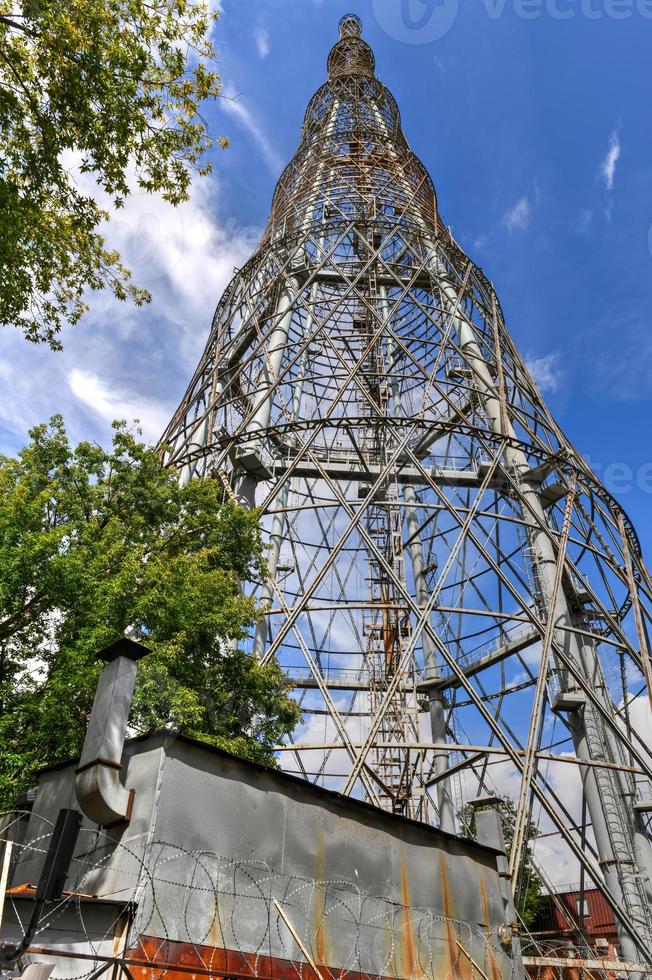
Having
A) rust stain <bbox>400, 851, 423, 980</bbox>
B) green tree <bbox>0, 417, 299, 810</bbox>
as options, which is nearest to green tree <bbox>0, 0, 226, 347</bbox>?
green tree <bbox>0, 417, 299, 810</bbox>

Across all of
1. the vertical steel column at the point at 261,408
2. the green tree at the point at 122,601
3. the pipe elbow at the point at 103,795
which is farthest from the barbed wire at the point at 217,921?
the vertical steel column at the point at 261,408

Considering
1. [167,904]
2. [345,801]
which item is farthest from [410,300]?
[167,904]

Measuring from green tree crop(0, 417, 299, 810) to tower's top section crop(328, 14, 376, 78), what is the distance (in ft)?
88.2

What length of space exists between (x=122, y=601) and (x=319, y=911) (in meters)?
5.10

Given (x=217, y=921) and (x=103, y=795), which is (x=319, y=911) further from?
(x=103, y=795)

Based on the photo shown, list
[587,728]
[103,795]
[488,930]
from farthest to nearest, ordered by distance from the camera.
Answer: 1. [587,728]
2. [488,930]
3. [103,795]

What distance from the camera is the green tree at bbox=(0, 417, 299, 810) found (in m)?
9.84

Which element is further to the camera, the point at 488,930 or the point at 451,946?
the point at 488,930

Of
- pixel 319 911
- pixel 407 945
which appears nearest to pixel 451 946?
pixel 407 945

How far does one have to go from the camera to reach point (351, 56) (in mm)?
33562

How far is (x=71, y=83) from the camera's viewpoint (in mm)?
7980

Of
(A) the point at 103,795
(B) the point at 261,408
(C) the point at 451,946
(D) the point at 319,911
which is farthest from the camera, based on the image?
(B) the point at 261,408

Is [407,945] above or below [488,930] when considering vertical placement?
below

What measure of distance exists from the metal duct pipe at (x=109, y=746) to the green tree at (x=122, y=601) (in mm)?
2745
